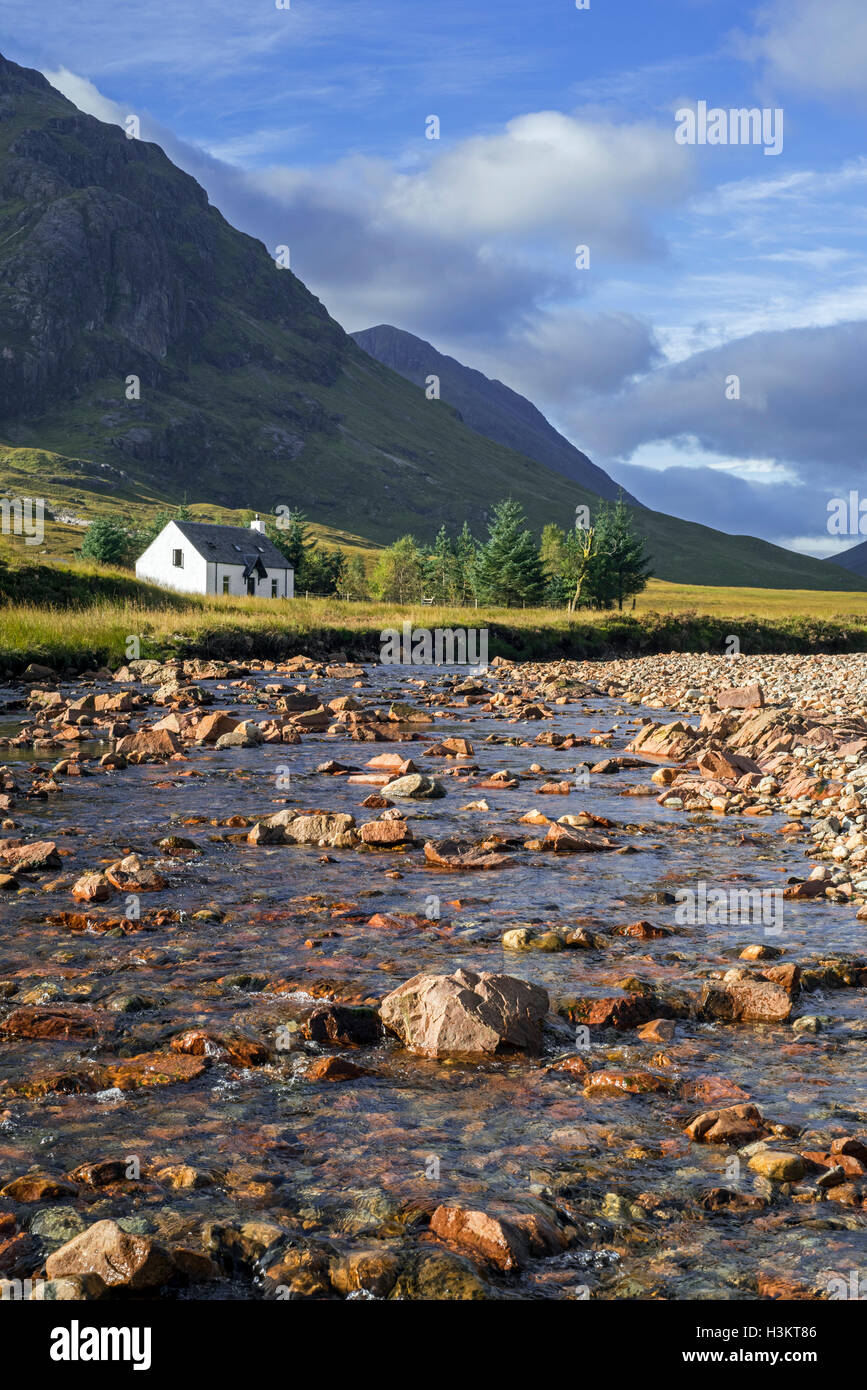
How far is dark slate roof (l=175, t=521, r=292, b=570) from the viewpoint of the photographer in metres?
91.9

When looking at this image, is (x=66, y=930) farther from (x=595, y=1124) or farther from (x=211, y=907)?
(x=595, y=1124)

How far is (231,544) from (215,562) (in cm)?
597

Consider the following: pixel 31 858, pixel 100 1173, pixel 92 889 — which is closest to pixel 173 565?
pixel 31 858

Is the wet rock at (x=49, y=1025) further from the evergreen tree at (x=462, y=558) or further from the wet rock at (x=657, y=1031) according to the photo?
the evergreen tree at (x=462, y=558)

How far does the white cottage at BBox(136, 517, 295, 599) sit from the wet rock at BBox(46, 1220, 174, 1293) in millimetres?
86441

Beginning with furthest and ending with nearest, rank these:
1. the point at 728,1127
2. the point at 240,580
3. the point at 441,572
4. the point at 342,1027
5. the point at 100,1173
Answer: the point at 441,572 < the point at 240,580 < the point at 342,1027 < the point at 728,1127 < the point at 100,1173

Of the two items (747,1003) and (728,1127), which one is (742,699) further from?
(728,1127)

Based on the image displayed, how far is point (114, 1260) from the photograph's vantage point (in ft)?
12.9

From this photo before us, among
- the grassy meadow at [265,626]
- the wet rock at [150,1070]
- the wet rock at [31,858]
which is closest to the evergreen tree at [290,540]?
the grassy meadow at [265,626]

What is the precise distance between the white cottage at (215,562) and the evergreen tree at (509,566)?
19.2 metres

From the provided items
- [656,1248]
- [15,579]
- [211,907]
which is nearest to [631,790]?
[211,907]

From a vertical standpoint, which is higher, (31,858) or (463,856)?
(31,858)
